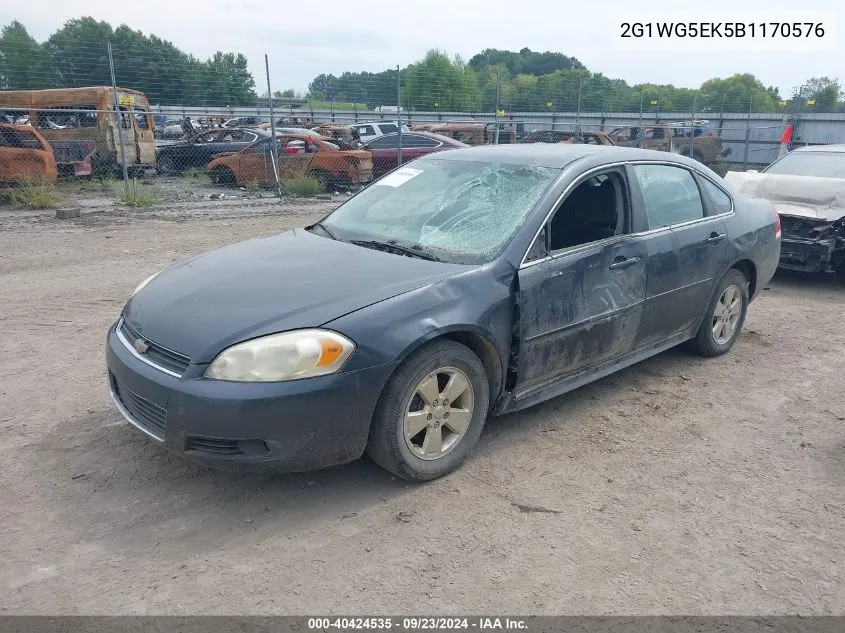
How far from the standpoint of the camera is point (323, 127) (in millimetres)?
19578

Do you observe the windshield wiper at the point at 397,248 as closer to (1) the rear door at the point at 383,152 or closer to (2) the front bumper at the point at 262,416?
(2) the front bumper at the point at 262,416

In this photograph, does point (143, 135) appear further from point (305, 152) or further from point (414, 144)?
point (414, 144)

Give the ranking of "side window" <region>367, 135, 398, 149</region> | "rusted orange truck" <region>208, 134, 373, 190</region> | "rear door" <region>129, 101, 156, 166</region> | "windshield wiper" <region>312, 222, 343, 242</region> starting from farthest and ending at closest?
"rear door" <region>129, 101, 156, 166</region>, "side window" <region>367, 135, 398, 149</region>, "rusted orange truck" <region>208, 134, 373, 190</region>, "windshield wiper" <region>312, 222, 343, 242</region>

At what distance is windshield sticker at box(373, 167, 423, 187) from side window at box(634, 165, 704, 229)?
4.68 feet

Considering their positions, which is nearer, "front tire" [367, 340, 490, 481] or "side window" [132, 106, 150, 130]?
"front tire" [367, 340, 490, 481]

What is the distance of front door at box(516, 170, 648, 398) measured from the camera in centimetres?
380

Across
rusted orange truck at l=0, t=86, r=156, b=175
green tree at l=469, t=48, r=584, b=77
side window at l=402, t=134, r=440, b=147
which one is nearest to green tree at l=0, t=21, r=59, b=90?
rusted orange truck at l=0, t=86, r=156, b=175

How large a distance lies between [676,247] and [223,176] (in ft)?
45.0

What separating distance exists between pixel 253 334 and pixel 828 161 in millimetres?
8107

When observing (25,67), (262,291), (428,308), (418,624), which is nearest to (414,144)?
(262,291)

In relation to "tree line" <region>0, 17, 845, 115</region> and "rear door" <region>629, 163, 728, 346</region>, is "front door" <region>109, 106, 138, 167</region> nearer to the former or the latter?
"tree line" <region>0, 17, 845, 115</region>

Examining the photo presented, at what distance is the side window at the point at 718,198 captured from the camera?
16.9 feet

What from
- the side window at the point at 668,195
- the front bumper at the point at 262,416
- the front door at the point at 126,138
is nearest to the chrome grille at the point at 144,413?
the front bumper at the point at 262,416

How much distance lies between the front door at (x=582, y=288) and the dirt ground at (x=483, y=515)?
1.45 ft
